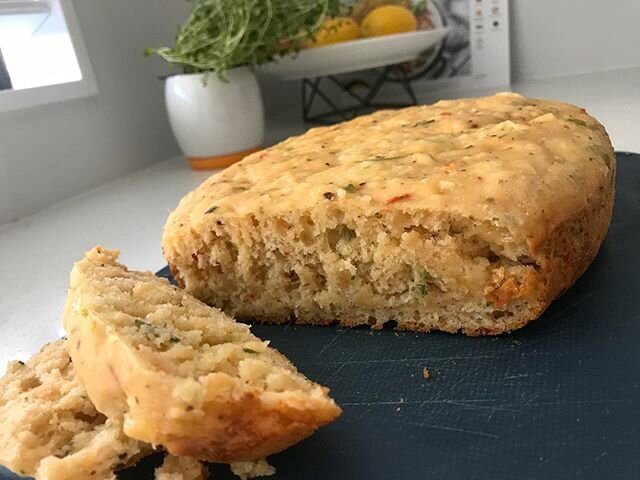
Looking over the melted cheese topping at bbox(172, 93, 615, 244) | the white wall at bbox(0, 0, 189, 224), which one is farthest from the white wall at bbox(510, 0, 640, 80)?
the melted cheese topping at bbox(172, 93, 615, 244)

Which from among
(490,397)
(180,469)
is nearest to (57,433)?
(180,469)

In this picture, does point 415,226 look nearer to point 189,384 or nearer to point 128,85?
point 189,384

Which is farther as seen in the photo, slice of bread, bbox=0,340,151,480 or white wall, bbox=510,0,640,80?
white wall, bbox=510,0,640,80

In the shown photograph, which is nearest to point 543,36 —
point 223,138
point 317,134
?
point 223,138

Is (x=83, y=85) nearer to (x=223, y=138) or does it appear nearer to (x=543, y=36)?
(x=223, y=138)

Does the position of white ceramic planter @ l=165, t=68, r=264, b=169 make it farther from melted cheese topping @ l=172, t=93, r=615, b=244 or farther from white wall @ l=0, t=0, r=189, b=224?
melted cheese topping @ l=172, t=93, r=615, b=244

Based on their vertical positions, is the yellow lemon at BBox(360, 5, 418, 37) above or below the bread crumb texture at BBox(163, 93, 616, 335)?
above

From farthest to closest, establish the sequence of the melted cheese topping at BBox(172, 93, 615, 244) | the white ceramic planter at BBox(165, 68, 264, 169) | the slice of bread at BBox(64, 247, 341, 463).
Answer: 1. the white ceramic planter at BBox(165, 68, 264, 169)
2. the melted cheese topping at BBox(172, 93, 615, 244)
3. the slice of bread at BBox(64, 247, 341, 463)
